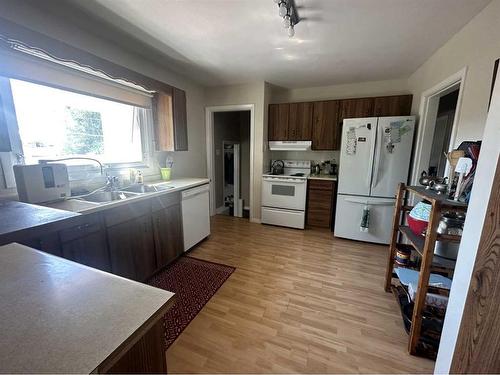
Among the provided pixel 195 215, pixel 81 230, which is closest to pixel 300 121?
pixel 195 215

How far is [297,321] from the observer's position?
5.32 ft

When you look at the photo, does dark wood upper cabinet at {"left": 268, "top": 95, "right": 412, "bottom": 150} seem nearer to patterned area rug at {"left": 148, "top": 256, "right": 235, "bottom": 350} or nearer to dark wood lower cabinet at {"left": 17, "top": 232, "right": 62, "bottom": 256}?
patterned area rug at {"left": 148, "top": 256, "right": 235, "bottom": 350}

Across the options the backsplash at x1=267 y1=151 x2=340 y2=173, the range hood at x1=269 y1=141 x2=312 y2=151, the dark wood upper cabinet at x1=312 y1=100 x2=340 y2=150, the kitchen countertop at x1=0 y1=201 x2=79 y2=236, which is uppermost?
the dark wood upper cabinet at x1=312 y1=100 x2=340 y2=150

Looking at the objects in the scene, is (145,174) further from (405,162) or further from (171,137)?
(405,162)

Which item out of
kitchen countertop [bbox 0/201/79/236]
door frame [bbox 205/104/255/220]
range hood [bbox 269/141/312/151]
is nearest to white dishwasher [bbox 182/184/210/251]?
door frame [bbox 205/104/255/220]

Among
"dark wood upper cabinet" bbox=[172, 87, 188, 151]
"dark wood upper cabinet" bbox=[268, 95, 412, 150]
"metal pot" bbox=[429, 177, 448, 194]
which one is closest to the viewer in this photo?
"metal pot" bbox=[429, 177, 448, 194]

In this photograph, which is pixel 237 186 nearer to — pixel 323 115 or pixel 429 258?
pixel 323 115

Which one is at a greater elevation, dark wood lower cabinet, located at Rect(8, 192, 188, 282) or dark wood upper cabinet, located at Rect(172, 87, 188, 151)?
dark wood upper cabinet, located at Rect(172, 87, 188, 151)

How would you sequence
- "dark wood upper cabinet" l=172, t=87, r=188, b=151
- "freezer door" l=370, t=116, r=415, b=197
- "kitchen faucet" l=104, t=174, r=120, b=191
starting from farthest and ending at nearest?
"dark wood upper cabinet" l=172, t=87, r=188, b=151, "freezer door" l=370, t=116, r=415, b=197, "kitchen faucet" l=104, t=174, r=120, b=191

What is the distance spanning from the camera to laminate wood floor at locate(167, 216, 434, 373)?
1314 millimetres

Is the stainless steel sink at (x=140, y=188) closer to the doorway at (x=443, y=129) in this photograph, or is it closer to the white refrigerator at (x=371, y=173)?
the white refrigerator at (x=371, y=173)

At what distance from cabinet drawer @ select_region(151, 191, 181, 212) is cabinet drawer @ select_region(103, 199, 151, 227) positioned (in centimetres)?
7

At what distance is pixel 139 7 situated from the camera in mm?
1610

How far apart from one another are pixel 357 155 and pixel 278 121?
1401mm
